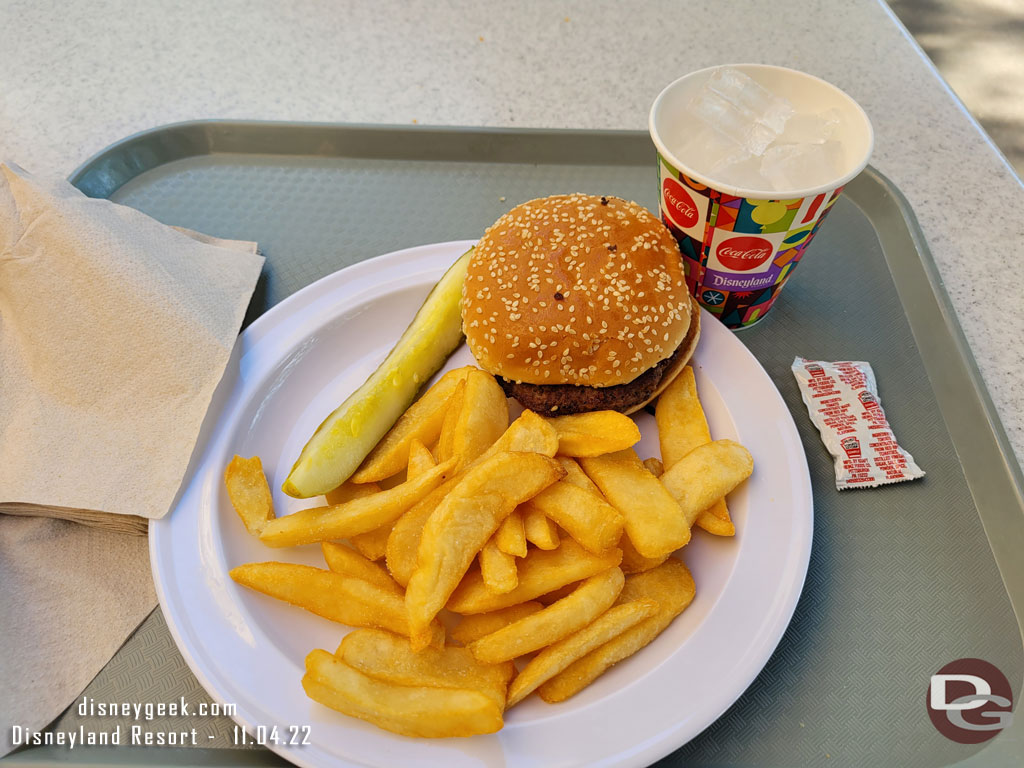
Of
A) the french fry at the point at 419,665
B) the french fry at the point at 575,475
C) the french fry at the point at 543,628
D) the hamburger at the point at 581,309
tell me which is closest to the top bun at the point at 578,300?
the hamburger at the point at 581,309

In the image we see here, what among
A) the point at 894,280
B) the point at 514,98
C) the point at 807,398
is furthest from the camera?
the point at 514,98

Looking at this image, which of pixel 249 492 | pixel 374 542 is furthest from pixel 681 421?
pixel 249 492

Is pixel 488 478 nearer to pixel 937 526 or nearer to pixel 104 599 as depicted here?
pixel 104 599

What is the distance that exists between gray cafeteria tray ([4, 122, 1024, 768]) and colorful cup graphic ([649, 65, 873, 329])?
0.78ft

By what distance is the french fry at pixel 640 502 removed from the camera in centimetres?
130

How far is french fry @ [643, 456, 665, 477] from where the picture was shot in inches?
61.3

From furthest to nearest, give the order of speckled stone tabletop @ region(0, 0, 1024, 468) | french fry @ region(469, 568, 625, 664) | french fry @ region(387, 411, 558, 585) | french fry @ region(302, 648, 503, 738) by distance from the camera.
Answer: speckled stone tabletop @ region(0, 0, 1024, 468), french fry @ region(387, 411, 558, 585), french fry @ region(469, 568, 625, 664), french fry @ region(302, 648, 503, 738)

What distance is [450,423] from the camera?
1.54 metres

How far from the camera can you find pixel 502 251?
1.67m

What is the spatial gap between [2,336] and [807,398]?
77.7 inches

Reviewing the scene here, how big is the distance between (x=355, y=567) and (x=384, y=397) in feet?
1.41

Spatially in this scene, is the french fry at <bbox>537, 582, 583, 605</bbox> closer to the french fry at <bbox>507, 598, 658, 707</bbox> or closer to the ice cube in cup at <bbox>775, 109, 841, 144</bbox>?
the french fry at <bbox>507, 598, 658, 707</bbox>

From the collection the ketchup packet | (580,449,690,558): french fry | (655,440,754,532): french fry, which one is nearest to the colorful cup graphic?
the ketchup packet

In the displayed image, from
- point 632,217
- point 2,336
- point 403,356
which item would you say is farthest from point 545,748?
point 2,336
